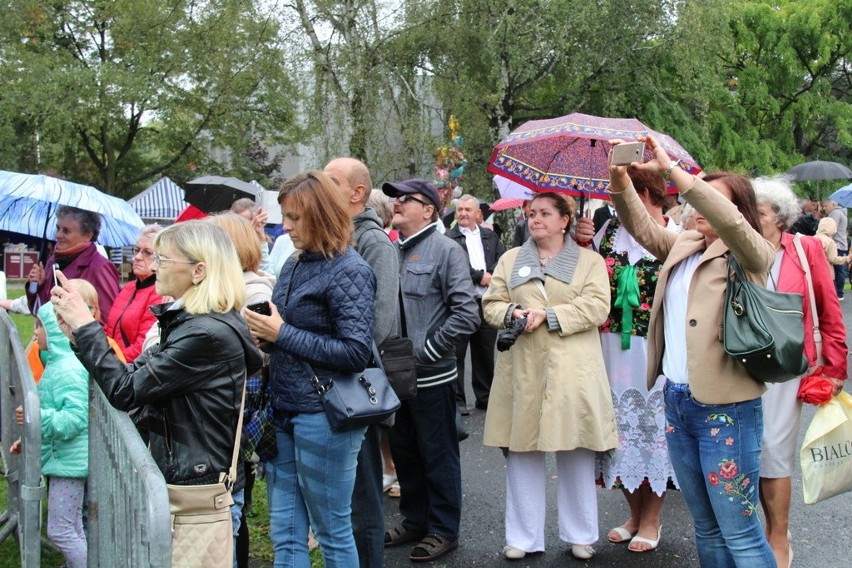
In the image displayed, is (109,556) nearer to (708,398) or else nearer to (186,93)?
(708,398)

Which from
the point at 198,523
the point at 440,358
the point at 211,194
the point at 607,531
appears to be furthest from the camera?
the point at 211,194

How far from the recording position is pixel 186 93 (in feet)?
85.8

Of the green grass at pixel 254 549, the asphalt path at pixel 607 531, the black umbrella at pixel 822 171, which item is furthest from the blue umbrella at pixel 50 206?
the black umbrella at pixel 822 171

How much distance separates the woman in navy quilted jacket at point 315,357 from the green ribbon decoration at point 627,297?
1.87 meters

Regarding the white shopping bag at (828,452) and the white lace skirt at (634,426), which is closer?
the white shopping bag at (828,452)

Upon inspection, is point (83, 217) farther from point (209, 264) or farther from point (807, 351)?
point (807, 351)

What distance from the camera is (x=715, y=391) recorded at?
11.1 feet

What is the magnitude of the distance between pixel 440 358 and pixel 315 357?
1.44 meters

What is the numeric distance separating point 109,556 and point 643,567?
2.86 m

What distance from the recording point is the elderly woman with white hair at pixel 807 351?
4180 millimetres

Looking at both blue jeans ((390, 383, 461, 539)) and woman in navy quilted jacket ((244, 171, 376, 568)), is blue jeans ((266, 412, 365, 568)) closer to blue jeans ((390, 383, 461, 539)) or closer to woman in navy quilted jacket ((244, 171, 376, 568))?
woman in navy quilted jacket ((244, 171, 376, 568))

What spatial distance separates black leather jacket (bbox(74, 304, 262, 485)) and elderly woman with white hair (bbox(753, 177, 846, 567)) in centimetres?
254

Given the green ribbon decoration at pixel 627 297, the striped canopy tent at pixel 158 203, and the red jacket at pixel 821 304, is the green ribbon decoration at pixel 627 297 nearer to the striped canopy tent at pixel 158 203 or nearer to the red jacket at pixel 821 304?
the red jacket at pixel 821 304

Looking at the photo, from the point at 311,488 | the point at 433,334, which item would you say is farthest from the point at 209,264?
the point at 433,334
